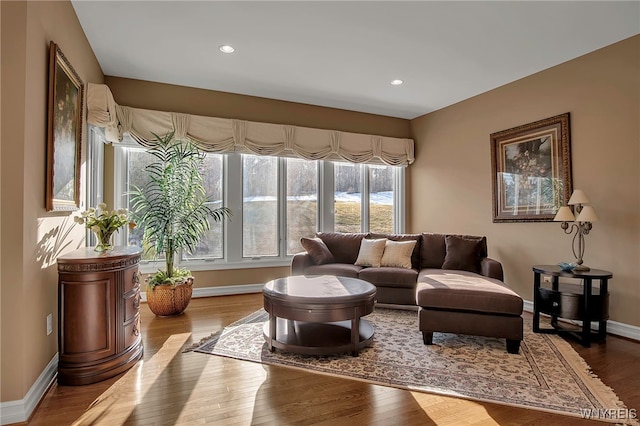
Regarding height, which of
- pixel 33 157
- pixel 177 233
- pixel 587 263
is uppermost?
pixel 33 157

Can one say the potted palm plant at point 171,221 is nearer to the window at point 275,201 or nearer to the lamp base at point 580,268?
the window at point 275,201

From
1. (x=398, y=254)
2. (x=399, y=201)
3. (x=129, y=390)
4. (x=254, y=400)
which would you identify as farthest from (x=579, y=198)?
(x=129, y=390)

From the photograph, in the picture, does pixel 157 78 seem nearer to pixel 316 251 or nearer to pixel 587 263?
pixel 316 251

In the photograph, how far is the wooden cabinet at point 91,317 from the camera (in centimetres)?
225

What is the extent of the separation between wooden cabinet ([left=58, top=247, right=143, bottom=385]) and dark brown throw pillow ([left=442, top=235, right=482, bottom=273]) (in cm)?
348

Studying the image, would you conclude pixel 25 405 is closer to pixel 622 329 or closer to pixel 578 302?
pixel 578 302

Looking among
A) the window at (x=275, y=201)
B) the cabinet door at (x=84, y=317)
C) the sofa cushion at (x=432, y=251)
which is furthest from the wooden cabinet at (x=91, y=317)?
the sofa cushion at (x=432, y=251)

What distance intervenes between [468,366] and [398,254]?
1.82 meters

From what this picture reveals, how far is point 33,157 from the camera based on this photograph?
206cm

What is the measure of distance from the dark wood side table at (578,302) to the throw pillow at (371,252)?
5.58ft

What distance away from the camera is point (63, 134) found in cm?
250

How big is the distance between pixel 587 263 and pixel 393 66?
3.00m

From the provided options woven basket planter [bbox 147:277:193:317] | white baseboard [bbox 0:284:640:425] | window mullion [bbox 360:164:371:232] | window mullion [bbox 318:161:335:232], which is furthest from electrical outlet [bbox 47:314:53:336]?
window mullion [bbox 360:164:371:232]

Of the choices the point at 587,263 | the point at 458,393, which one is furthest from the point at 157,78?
the point at 587,263
